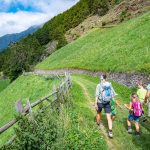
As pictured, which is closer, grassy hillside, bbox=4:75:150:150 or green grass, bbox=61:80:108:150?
grassy hillside, bbox=4:75:150:150

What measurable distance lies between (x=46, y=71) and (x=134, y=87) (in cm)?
4552

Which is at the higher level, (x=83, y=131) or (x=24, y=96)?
(x=83, y=131)

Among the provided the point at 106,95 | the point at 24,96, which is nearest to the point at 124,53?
the point at 24,96

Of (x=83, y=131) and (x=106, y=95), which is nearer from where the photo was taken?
(x=83, y=131)

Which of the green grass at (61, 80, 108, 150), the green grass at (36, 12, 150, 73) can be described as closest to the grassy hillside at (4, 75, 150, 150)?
the green grass at (61, 80, 108, 150)

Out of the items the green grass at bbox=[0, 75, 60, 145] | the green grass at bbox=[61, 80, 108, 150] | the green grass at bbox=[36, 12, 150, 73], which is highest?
the green grass at bbox=[61, 80, 108, 150]

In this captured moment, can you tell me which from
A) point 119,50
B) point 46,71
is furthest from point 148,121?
point 46,71

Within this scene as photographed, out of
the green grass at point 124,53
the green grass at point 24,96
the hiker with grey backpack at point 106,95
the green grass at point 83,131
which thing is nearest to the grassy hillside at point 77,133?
the green grass at point 83,131

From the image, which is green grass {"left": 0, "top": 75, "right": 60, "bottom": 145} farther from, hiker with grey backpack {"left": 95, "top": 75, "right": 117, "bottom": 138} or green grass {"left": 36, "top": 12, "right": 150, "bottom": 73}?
hiker with grey backpack {"left": 95, "top": 75, "right": 117, "bottom": 138}

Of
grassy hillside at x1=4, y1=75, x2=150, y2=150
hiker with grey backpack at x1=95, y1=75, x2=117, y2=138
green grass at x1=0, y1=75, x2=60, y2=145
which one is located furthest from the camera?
green grass at x1=0, y1=75, x2=60, y2=145

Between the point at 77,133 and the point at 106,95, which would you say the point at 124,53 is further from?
the point at 77,133

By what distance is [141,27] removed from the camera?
66.6 meters

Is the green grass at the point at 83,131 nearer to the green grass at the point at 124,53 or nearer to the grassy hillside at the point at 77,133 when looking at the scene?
the grassy hillside at the point at 77,133

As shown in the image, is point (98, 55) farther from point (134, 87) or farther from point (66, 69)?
point (134, 87)
